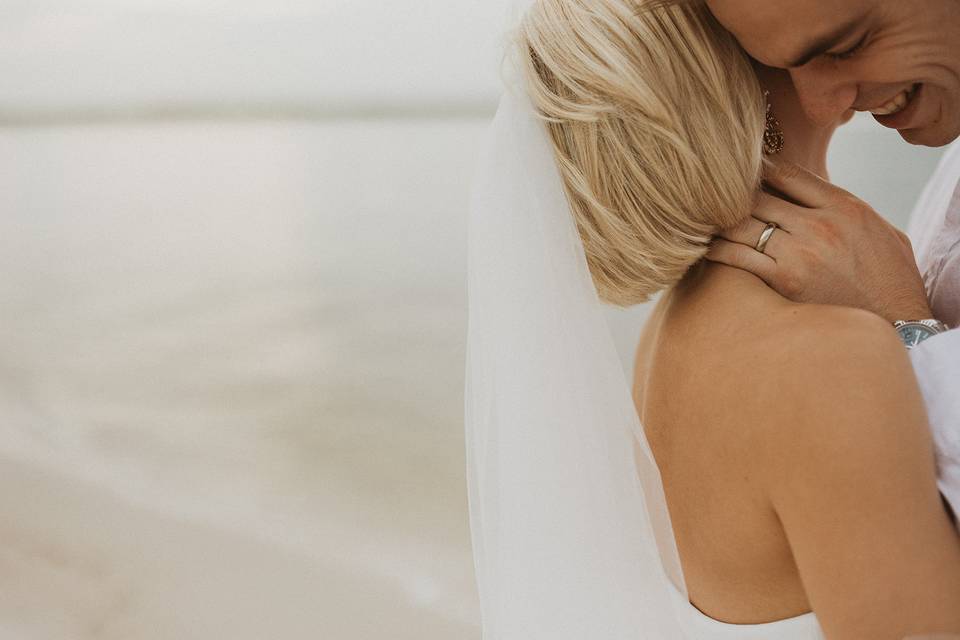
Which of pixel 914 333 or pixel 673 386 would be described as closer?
pixel 914 333

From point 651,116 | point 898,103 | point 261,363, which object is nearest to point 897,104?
point 898,103

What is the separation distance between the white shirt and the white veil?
355 millimetres

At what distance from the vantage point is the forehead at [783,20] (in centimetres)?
93

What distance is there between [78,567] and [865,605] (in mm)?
2768

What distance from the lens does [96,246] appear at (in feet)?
19.4

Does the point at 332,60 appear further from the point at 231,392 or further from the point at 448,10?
the point at 231,392

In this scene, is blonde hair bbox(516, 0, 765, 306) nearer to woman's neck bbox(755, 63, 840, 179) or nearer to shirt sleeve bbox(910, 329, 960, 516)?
woman's neck bbox(755, 63, 840, 179)

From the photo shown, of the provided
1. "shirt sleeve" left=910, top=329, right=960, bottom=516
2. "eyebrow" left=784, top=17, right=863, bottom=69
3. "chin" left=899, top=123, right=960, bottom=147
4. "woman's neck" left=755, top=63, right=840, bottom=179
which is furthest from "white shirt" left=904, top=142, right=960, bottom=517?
"eyebrow" left=784, top=17, right=863, bottom=69

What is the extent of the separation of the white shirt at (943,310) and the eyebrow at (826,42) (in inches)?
13.7

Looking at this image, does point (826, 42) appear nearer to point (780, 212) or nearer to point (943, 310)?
point (780, 212)

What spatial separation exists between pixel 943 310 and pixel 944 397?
0.28 meters

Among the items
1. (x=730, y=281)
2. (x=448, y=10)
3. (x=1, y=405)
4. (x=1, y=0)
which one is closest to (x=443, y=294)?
(x=448, y=10)

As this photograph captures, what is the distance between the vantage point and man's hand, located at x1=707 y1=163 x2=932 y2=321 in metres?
1.06

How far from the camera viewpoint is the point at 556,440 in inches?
46.8
